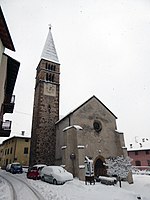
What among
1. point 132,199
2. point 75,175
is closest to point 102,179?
point 75,175

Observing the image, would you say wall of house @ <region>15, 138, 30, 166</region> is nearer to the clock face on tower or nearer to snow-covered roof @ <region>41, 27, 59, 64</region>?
the clock face on tower

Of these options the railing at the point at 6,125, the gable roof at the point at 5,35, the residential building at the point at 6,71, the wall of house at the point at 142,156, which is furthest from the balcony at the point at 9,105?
the wall of house at the point at 142,156

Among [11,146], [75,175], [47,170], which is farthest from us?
[11,146]

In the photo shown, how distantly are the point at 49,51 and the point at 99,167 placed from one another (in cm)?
2518

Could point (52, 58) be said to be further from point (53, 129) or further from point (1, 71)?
point (1, 71)

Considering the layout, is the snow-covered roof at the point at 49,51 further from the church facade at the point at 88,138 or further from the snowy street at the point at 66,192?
the snowy street at the point at 66,192

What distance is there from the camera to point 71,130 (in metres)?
21.0

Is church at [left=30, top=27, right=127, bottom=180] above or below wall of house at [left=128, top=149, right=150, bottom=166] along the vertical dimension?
above

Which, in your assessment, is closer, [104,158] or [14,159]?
[104,158]

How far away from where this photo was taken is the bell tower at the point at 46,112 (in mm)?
25031

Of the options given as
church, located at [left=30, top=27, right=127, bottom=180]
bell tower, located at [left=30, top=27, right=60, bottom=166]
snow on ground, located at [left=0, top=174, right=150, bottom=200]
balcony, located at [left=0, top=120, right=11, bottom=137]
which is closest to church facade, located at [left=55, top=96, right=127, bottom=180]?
church, located at [left=30, top=27, right=127, bottom=180]

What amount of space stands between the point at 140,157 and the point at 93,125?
23711 millimetres

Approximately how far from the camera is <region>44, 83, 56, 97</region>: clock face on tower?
96.4 feet

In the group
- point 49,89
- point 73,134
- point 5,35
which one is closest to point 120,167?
point 73,134
